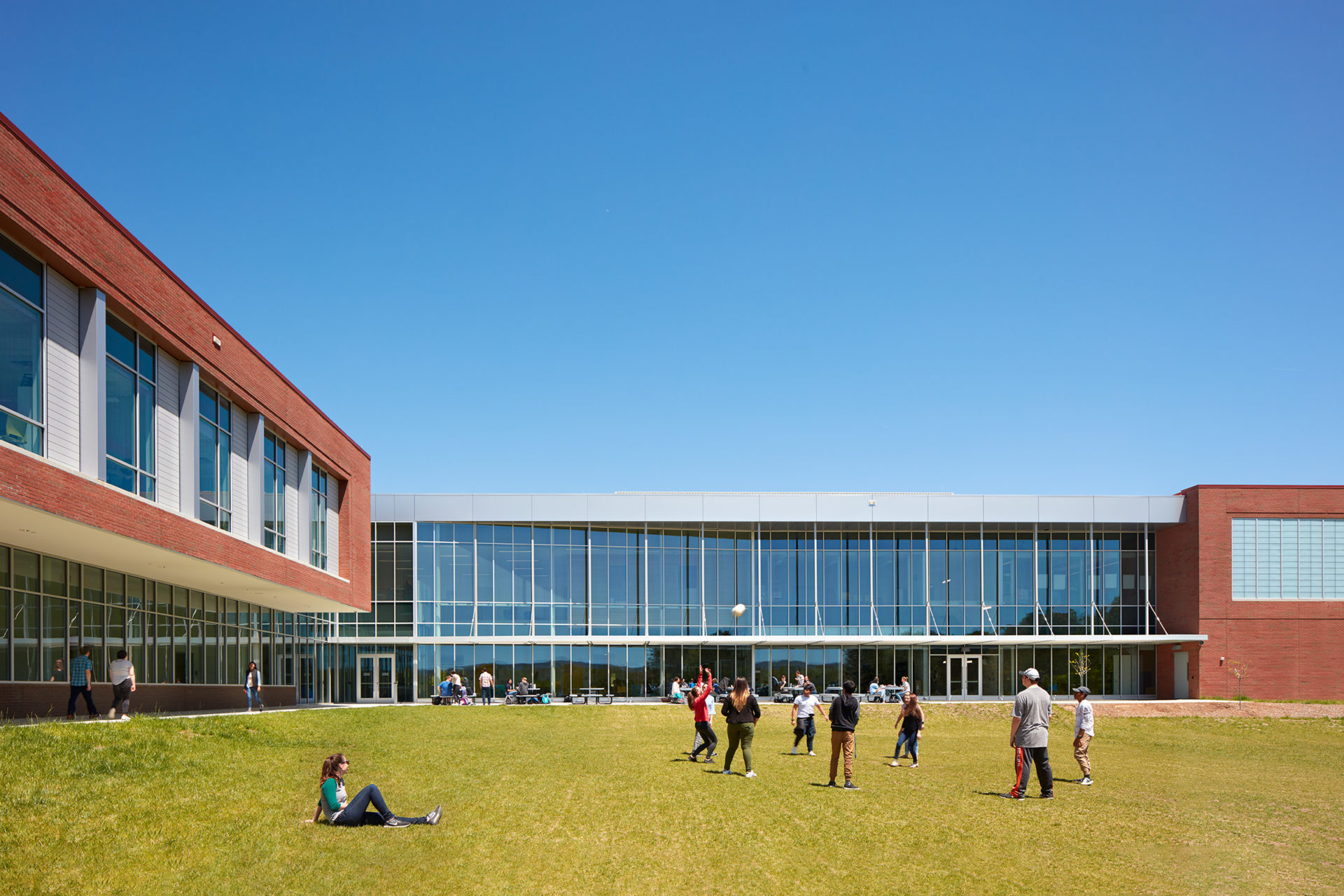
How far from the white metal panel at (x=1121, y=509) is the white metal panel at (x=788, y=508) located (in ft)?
41.5

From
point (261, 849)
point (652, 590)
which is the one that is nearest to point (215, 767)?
point (261, 849)

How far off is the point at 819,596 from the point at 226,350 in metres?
30.7

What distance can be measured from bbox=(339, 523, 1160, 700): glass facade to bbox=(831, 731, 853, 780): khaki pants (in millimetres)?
32626

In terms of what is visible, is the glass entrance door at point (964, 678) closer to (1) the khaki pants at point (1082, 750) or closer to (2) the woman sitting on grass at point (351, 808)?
(1) the khaki pants at point (1082, 750)

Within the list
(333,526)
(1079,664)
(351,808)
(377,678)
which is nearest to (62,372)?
(351,808)

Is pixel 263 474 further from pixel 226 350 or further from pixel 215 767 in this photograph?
pixel 215 767

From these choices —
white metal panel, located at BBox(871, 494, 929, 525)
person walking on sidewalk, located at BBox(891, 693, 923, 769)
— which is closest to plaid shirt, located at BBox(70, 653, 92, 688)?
person walking on sidewalk, located at BBox(891, 693, 923, 769)

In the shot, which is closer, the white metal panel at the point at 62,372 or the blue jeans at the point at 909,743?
the white metal panel at the point at 62,372

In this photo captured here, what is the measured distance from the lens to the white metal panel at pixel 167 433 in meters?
22.7

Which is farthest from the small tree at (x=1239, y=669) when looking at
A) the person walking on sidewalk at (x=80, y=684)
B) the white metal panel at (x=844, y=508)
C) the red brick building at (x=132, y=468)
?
the person walking on sidewalk at (x=80, y=684)

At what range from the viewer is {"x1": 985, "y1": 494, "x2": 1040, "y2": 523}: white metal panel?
1945 inches

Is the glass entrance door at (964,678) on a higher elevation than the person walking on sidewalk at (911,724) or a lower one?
lower

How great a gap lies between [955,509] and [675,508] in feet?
40.6

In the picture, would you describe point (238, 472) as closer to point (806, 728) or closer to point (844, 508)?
point (806, 728)
